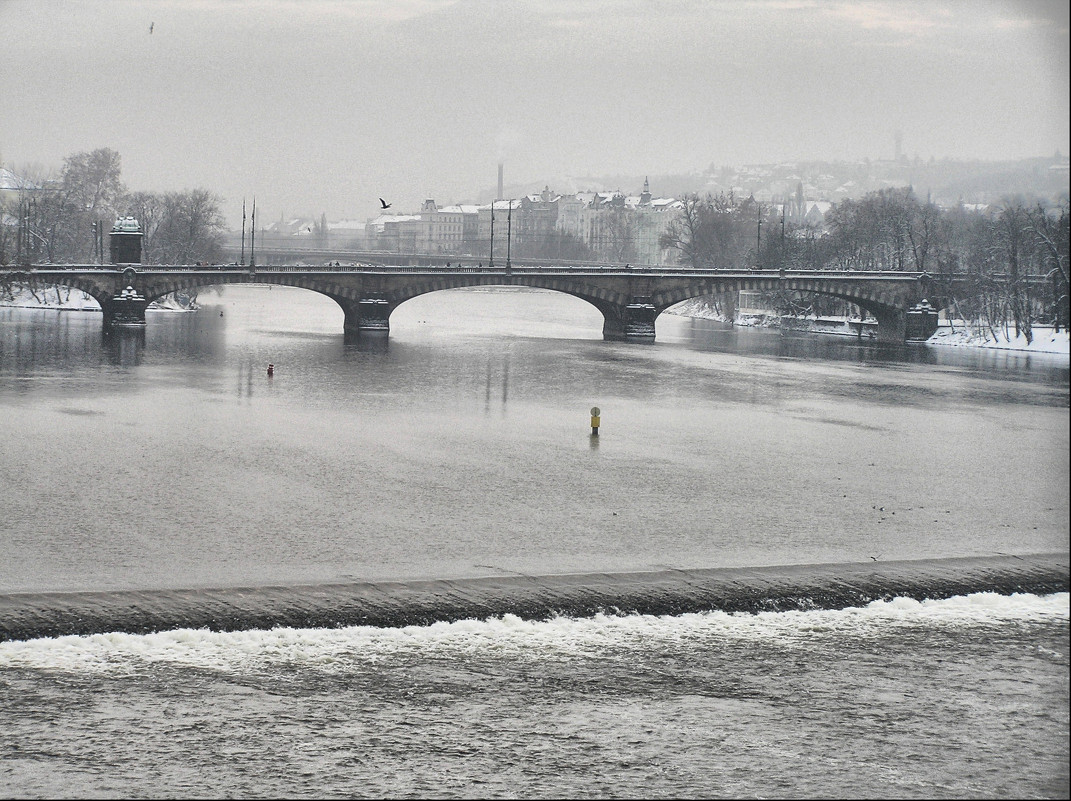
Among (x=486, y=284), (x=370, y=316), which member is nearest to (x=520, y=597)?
(x=370, y=316)

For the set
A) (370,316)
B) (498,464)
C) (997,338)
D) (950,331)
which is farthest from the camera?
(370,316)

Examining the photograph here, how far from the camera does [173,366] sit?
56969mm

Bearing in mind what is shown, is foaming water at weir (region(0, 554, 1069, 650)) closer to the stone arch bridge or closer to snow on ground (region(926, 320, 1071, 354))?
snow on ground (region(926, 320, 1071, 354))

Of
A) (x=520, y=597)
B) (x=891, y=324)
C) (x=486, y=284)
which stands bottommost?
(x=520, y=597)

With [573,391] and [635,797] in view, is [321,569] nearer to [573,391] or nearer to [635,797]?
[635,797]

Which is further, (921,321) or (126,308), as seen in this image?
(126,308)

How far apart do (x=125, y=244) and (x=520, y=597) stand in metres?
75.1

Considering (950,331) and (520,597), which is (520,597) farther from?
(950,331)

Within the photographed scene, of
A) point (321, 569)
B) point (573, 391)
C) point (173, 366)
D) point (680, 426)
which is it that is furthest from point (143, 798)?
point (173, 366)

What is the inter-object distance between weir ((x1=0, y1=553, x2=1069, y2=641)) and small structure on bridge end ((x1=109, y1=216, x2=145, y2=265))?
73.8m

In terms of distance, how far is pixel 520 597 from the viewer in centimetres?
1925

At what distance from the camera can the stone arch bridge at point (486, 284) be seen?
276ft

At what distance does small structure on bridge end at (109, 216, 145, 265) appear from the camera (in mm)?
87688

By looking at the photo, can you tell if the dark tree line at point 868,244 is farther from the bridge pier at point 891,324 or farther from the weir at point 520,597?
the weir at point 520,597
